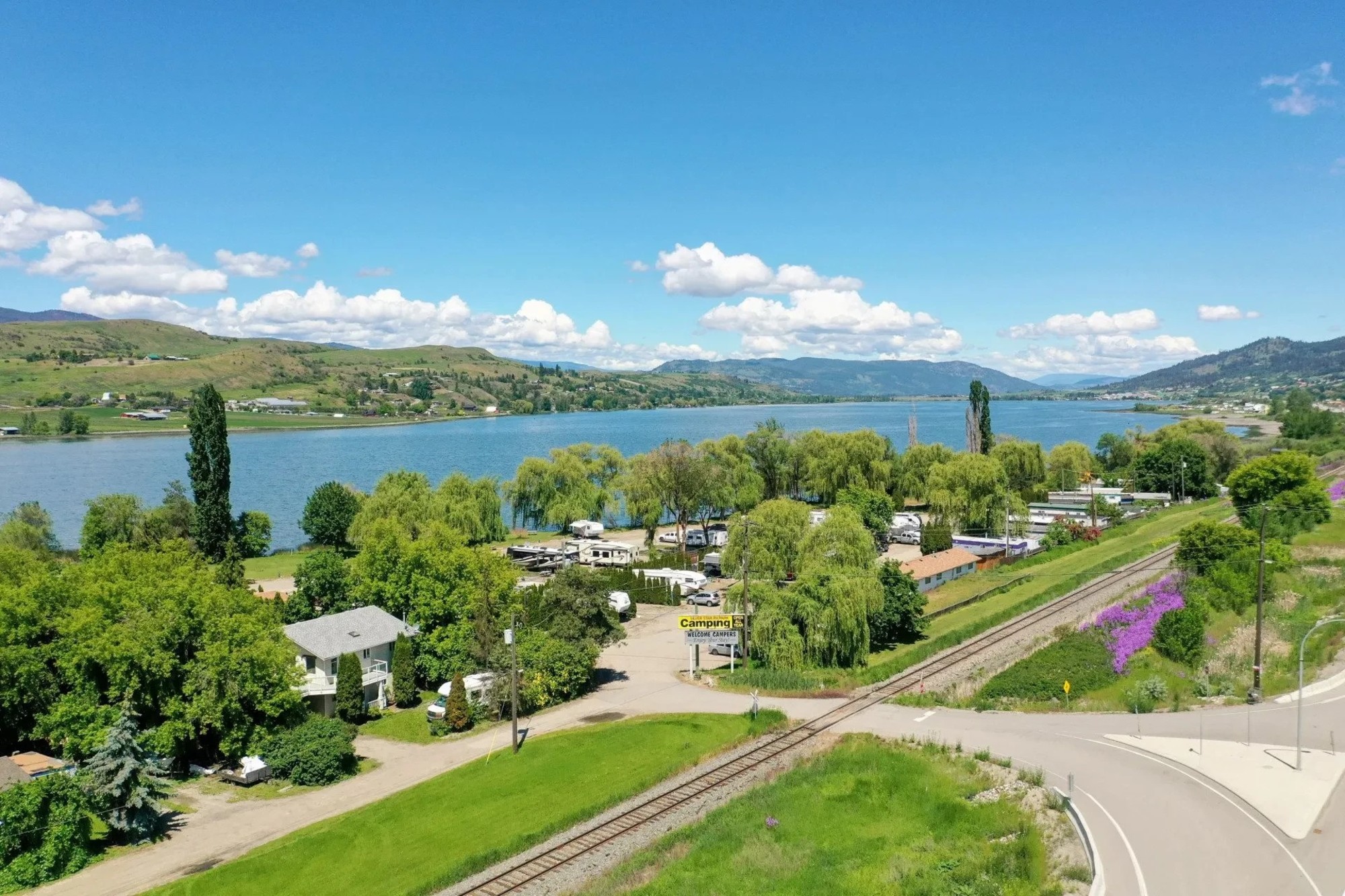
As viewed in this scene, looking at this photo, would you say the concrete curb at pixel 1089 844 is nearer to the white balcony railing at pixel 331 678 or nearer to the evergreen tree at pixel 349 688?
the evergreen tree at pixel 349 688

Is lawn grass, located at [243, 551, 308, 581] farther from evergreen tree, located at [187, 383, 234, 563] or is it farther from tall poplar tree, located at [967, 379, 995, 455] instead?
tall poplar tree, located at [967, 379, 995, 455]

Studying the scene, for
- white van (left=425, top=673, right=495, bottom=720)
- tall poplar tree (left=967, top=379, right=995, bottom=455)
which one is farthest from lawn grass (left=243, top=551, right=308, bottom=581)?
tall poplar tree (left=967, top=379, right=995, bottom=455)

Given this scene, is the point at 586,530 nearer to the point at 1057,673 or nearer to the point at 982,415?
the point at 1057,673

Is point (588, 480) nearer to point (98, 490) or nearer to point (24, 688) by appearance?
point (24, 688)

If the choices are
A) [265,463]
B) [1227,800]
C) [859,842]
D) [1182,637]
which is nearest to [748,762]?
[859,842]

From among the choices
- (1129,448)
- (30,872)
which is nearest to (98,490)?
(30,872)

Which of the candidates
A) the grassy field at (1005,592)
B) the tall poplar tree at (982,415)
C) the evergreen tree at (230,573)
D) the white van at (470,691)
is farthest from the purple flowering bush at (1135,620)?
the tall poplar tree at (982,415)
